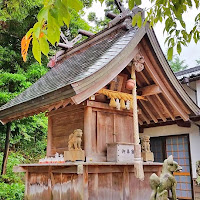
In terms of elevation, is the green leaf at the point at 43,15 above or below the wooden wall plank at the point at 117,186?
above

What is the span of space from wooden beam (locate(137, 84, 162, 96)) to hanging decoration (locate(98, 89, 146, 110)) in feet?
1.72

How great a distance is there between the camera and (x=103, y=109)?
229 inches

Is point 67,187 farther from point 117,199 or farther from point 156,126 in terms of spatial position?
point 156,126

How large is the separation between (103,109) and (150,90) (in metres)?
1.31

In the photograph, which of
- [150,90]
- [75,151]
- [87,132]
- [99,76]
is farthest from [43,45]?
[150,90]

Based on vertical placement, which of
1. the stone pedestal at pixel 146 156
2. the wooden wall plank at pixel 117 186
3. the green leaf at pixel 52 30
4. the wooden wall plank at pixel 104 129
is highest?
the green leaf at pixel 52 30

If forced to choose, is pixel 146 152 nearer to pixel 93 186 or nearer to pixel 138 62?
pixel 93 186

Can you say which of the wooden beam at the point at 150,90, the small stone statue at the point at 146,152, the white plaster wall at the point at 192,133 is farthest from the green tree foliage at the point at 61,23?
the white plaster wall at the point at 192,133

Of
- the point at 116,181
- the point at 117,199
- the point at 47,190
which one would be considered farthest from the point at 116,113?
the point at 47,190

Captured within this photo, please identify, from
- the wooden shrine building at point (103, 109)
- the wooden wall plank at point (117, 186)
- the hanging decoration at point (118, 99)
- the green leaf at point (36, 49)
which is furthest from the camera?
the hanging decoration at point (118, 99)

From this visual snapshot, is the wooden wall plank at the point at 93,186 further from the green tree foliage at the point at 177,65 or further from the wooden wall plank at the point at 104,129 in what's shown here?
the green tree foliage at the point at 177,65

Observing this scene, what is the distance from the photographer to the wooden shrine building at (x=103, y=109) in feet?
15.7

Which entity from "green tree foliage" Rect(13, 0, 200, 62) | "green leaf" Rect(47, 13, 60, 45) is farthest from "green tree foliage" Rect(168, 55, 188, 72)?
"green leaf" Rect(47, 13, 60, 45)

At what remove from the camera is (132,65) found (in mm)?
5625
